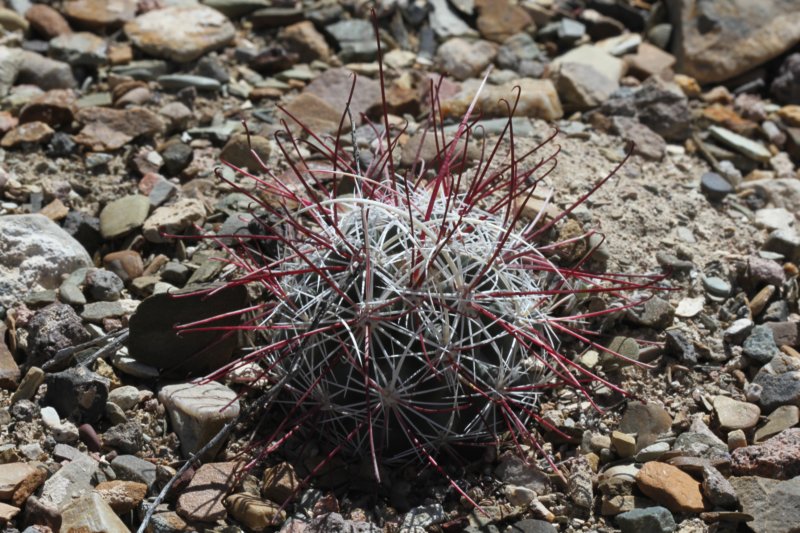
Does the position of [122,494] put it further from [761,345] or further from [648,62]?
[648,62]

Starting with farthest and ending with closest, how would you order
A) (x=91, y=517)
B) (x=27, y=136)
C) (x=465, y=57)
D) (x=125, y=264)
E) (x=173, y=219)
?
(x=465, y=57), (x=27, y=136), (x=173, y=219), (x=125, y=264), (x=91, y=517)

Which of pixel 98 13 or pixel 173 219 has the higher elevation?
pixel 98 13

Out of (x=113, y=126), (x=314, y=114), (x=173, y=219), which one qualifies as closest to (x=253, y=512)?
(x=173, y=219)

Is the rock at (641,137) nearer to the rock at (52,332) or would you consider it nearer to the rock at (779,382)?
the rock at (779,382)

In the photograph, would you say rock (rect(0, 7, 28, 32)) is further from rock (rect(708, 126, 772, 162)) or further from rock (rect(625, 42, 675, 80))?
rock (rect(708, 126, 772, 162))

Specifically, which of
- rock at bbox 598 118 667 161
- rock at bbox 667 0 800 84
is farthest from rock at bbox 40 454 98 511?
rock at bbox 667 0 800 84

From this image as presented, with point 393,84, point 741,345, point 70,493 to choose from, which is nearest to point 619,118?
Result: point 393,84

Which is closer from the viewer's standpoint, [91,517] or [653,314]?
[91,517]
